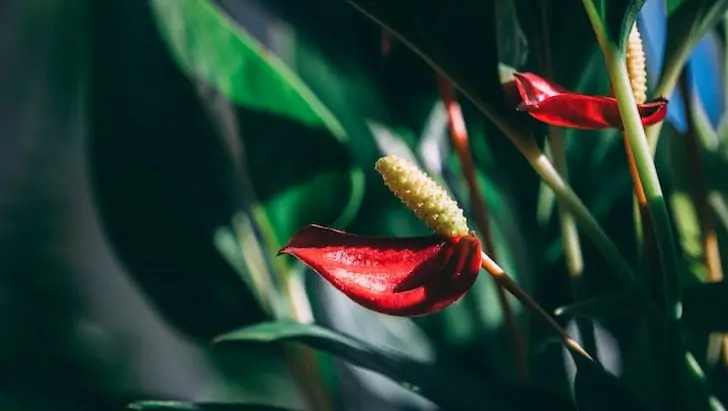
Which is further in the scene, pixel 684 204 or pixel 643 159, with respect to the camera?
pixel 684 204

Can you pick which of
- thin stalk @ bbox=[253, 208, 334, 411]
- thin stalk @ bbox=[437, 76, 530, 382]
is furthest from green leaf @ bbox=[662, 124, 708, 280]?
thin stalk @ bbox=[253, 208, 334, 411]

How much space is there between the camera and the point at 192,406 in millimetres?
406

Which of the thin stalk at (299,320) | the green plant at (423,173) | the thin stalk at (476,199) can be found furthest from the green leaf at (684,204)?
the thin stalk at (299,320)

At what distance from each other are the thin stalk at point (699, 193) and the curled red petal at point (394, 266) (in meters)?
0.20

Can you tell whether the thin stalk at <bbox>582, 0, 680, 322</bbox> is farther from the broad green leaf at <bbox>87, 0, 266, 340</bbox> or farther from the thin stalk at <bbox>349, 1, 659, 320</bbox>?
the broad green leaf at <bbox>87, 0, 266, 340</bbox>

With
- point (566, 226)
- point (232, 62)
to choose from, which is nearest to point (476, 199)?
point (566, 226)

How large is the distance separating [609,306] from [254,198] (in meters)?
0.20

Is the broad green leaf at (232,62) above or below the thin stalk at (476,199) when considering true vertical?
above

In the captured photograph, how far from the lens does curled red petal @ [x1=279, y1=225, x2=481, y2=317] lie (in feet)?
0.97

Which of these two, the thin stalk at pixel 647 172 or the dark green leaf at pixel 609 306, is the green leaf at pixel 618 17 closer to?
the thin stalk at pixel 647 172

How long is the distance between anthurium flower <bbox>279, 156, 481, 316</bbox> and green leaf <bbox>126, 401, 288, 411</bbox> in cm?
12

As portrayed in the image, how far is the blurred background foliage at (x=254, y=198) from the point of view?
0.42 m

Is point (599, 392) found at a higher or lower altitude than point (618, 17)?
lower

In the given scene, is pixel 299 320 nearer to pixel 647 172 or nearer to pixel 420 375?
pixel 420 375
